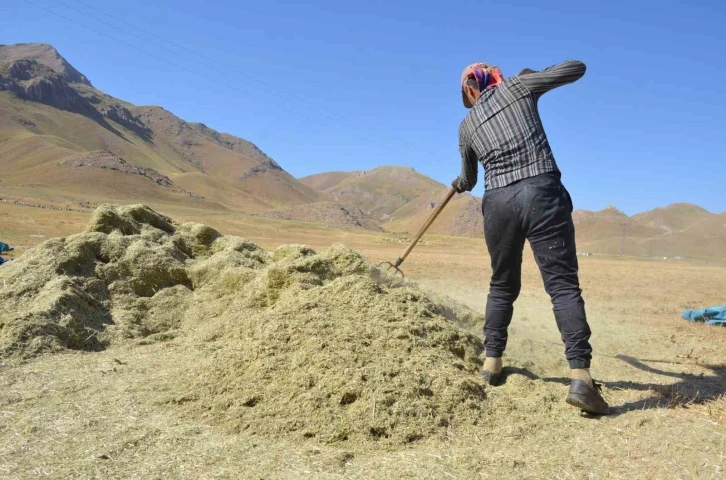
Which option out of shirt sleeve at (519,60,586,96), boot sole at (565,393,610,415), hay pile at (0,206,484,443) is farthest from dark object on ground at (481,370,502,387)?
shirt sleeve at (519,60,586,96)

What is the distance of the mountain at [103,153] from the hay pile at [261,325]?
39.6 meters

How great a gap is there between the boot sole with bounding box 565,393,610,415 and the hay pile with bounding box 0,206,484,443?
0.48m

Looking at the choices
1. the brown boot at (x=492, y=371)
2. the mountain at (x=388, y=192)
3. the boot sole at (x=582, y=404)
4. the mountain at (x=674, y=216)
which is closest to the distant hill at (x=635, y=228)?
the mountain at (x=674, y=216)

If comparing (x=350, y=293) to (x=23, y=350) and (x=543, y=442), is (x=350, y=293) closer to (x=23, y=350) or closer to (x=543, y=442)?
(x=543, y=442)

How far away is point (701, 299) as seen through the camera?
410 inches

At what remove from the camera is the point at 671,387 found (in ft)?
11.5

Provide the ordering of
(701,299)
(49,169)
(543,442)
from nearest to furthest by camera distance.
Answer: (543,442)
(701,299)
(49,169)

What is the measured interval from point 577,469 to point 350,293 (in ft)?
6.43

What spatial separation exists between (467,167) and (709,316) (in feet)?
18.9

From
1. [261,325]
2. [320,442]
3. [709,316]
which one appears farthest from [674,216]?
[320,442]

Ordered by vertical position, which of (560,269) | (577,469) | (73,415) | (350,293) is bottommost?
(73,415)

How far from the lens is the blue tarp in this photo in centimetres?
697

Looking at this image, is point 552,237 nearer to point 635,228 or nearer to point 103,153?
point 635,228

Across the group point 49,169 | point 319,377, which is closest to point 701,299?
point 319,377
